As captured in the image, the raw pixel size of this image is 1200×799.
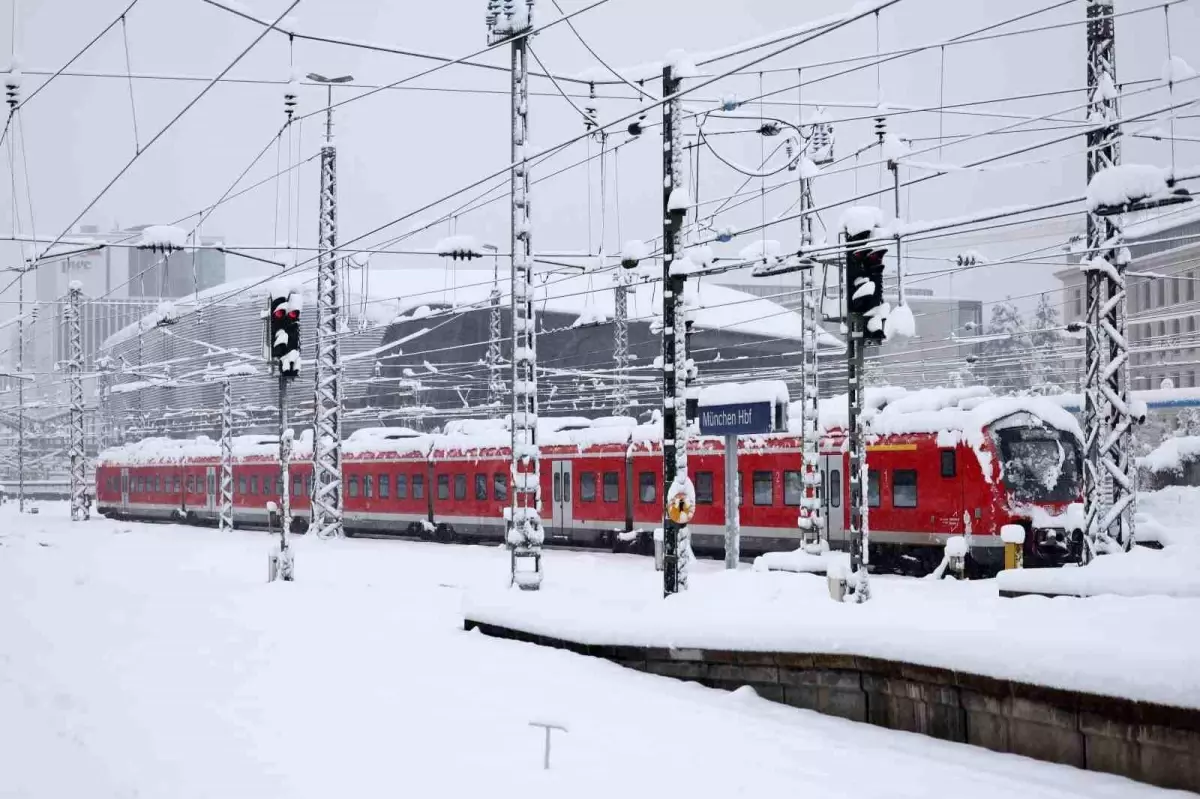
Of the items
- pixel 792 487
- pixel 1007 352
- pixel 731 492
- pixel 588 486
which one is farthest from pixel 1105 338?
pixel 1007 352

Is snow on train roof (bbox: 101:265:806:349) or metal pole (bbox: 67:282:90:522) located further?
snow on train roof (bbox: 101:265:806:349)

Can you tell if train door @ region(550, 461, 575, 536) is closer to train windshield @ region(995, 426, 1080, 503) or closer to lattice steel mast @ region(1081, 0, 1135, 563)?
train windshield @ region(995, 426, 1080, 503)

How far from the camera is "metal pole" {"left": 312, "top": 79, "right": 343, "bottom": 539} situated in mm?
30797

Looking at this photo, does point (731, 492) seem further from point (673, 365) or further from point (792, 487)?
point (792, 487)

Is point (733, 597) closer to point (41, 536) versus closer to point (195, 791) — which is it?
point (195, 791)

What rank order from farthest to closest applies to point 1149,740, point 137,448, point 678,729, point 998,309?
point 998,309 < point 137,448 < point 678,729 < point 1149,740

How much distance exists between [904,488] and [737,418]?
261 inches

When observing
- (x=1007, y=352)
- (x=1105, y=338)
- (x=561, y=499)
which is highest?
(x=1007, y=352)

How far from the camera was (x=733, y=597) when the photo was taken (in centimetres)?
1544

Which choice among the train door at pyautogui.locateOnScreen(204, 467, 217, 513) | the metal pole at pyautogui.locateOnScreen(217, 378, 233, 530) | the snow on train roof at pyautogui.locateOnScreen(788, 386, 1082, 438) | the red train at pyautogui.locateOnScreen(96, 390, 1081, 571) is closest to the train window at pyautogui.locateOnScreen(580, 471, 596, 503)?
the red train at pyautogui.locateOnScreen(96, 390, 1081, 571)

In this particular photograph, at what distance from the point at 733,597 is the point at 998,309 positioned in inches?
2881

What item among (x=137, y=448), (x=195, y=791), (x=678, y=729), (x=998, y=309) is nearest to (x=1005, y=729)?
(x=678, y=729)

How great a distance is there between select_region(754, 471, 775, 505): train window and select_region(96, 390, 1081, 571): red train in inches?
1.4

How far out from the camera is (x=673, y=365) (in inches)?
596
